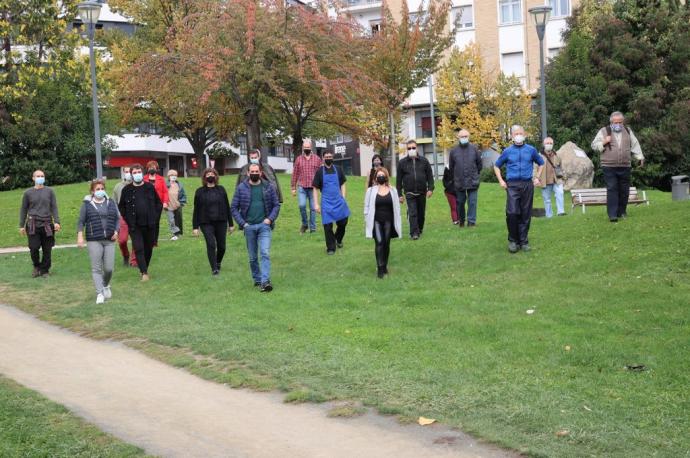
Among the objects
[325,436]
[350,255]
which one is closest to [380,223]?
[350,255]

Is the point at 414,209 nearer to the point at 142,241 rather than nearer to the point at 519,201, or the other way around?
the point at 519,201

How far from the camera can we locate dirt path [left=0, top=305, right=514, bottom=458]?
5.52 m

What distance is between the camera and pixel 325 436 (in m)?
5.80

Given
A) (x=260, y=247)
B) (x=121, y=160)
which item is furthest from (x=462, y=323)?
(x=121, y=160)

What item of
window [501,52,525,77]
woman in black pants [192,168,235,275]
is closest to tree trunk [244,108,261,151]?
woman in black pants [192,168,235,275]

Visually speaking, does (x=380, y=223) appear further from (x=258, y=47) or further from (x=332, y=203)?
(x=258, y=47)

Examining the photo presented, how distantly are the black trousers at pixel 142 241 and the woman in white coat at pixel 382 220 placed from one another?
13.3 feet

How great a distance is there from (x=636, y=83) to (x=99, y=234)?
110 feet

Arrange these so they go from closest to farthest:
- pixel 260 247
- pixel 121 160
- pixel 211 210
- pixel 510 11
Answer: pixel 260 247, pixel 211 210, pixel 510 11, pixel 121 160

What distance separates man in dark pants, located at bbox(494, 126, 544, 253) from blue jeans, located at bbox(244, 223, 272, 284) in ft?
12.6

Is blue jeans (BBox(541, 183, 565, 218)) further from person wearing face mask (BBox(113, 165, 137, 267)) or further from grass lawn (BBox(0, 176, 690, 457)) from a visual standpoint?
person wearing face mask (BBox(113, 165, 137, 267))

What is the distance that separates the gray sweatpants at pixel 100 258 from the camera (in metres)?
12.4

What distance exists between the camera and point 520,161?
13.6 meters

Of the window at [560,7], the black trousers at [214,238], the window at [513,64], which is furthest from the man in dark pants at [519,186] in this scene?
the window at [560,7]
